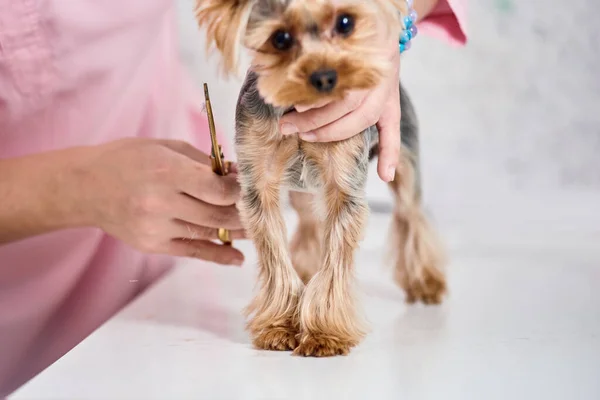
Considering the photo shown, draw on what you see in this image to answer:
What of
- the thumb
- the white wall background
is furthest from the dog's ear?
the white wall background

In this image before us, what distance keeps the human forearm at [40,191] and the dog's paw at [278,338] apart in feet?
1.39

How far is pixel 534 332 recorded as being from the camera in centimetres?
107

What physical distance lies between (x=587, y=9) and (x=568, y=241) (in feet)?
2.12

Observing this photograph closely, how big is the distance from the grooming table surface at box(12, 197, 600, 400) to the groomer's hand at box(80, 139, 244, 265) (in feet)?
0.50

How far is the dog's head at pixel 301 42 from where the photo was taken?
81cm

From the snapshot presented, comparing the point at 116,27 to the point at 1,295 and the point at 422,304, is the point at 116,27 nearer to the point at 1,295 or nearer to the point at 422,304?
the point at 1,295

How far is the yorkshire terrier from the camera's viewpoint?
32.5 inches

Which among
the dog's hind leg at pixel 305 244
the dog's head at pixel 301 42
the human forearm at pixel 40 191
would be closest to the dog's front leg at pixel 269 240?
the dog's head at pixel 301 42

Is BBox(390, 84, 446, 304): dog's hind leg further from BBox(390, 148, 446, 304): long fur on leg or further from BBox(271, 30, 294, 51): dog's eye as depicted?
BBox(271, 30, 294, 51): dog's eye

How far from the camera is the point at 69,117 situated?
1432mm

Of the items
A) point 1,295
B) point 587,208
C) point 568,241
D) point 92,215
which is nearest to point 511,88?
point 587,208

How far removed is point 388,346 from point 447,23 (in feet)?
1.92

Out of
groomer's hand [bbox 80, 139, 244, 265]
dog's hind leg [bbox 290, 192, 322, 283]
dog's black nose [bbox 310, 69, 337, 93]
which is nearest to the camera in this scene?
dog's black nose [bbox 310, 69, 337, 93]

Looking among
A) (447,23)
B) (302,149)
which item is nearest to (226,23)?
(302,149)
